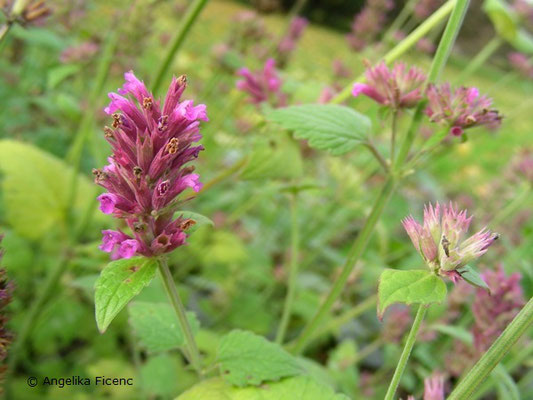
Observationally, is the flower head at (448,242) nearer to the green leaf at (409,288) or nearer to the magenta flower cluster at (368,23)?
the green leaf at (409,288)

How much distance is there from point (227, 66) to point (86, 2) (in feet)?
3.10

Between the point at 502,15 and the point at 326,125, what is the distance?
1120mm

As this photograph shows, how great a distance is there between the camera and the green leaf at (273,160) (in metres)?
1.47

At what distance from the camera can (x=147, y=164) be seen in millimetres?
857

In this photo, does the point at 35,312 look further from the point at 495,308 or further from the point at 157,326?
the point at 495,308

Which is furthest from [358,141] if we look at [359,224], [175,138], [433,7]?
[359,224]

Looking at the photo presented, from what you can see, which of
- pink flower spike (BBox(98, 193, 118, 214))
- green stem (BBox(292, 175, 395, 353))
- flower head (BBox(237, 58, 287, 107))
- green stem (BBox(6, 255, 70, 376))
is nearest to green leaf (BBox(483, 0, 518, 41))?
flower head (BBox(237, 58, 287, 107))

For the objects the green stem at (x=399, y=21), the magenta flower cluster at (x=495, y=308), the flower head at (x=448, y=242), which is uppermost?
the green stem at (x=399, y=21)

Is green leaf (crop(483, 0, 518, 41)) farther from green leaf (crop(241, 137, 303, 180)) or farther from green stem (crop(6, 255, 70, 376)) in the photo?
green stem (crop(6, 255, 70, 376))

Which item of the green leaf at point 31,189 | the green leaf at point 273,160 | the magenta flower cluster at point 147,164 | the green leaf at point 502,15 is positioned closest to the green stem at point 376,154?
the green leaf at point 273,160

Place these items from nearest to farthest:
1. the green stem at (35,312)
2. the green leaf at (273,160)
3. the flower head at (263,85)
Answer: the green leaf at (273,160)
the flower head at (263,85)
the green stem at (35,312)

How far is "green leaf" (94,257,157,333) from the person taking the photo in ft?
2.64

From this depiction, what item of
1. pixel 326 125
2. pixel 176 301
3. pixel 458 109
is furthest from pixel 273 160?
pixel 176 301

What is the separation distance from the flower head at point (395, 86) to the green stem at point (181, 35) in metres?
0.55
